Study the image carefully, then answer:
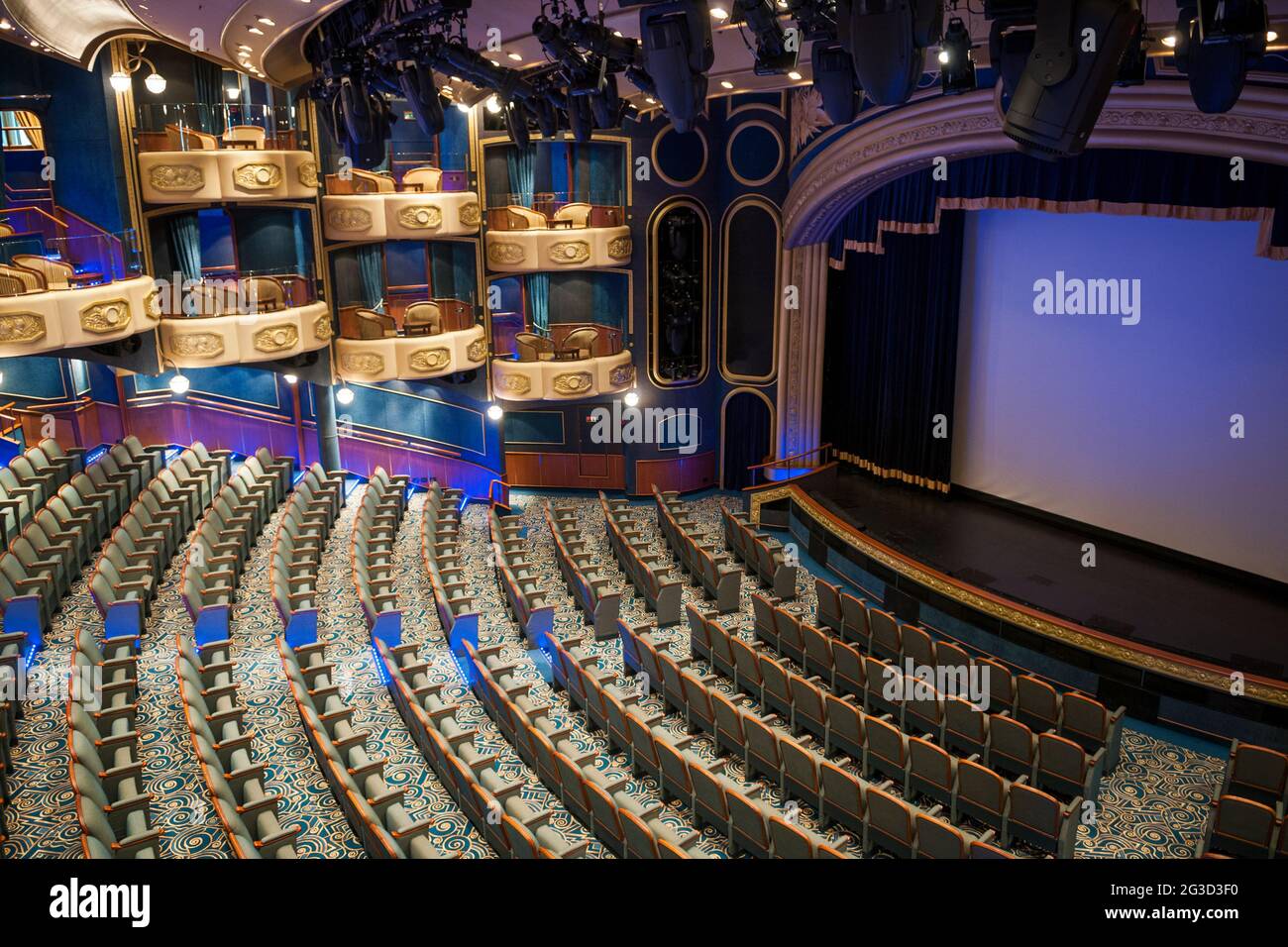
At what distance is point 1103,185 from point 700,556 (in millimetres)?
4878

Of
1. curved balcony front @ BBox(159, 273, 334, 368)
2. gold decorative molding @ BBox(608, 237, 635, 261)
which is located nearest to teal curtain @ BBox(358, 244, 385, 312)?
curved balcony front @ BBox(159, 273, 334, 368)

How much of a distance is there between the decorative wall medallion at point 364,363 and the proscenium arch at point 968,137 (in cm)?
509

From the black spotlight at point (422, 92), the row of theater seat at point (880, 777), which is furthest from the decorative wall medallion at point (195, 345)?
the row of theater seat at point (880, 777)

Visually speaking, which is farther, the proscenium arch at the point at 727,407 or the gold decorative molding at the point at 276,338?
the proscenium arch at the point at 727,407

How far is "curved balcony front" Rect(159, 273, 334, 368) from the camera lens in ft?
34.5

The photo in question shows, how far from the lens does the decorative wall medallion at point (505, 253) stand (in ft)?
Answer: 40.7

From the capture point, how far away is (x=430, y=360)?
1204cm

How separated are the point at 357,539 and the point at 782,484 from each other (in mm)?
5034

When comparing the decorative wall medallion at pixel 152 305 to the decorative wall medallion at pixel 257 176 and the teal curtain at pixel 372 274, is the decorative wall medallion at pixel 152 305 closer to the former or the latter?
the decorative wall medallion at pixel 257 176

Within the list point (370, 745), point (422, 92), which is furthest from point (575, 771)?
point (422, 92)

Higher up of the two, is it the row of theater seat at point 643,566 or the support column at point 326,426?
the support column at point 326,426

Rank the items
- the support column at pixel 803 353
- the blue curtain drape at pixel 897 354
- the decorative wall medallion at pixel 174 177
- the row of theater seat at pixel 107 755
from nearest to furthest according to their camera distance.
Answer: the row of theater seat at pixel 107 755
the decorative wall medallion at pixel 174 177
the blue curtain drape at pixel 897 354
the support column at pixel 803 353

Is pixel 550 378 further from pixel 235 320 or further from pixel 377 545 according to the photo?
pixel 235 320

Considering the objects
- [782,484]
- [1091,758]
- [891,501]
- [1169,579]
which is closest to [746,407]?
[782,484]
